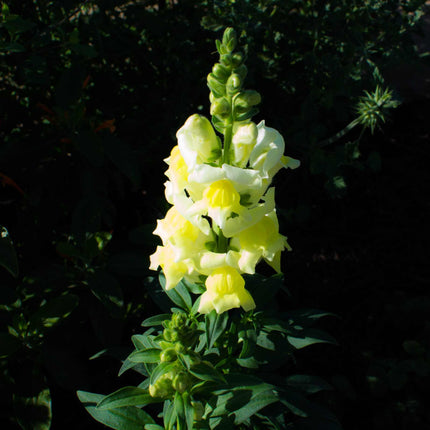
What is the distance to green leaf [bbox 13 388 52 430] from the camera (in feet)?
6.32

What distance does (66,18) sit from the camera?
231 cm

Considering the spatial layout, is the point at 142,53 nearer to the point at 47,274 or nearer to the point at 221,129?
the point at 47,274

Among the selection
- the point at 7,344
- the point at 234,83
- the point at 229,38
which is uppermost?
the point at 229,38

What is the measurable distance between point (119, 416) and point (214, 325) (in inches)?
20.8

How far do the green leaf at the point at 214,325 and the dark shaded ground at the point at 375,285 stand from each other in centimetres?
148

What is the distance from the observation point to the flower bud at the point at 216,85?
1.34 m

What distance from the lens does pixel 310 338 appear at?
6.27 feet

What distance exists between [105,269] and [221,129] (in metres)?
1.23

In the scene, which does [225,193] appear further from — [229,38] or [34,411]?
[34,411]

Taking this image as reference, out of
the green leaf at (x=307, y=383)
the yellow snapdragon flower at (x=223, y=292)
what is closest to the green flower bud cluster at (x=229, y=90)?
the yellow snapdragon flower at (x=223, y=292)

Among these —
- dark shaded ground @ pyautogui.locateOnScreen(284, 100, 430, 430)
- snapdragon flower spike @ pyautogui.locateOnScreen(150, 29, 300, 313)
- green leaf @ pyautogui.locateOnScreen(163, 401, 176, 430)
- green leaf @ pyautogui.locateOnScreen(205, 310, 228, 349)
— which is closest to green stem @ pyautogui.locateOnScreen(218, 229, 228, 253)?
snapdragon flower spike @ pyautogui.locateOnScreen(150, 29, 300, 313)

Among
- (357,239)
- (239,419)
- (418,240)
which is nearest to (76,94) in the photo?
(239,419)

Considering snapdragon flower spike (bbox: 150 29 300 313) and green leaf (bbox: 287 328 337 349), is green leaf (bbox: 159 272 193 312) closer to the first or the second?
snapdragon flower spike (bbox: 150 29 300 313)

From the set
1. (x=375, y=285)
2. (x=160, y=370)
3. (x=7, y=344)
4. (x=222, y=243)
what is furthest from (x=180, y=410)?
(x=375, y=285)
